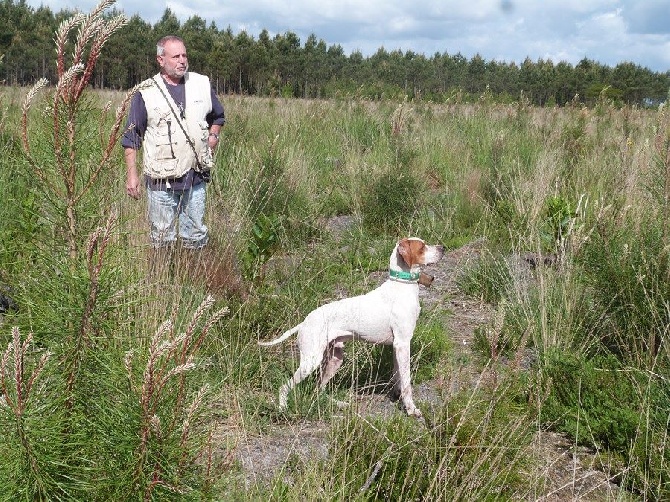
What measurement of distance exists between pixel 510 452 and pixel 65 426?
2037mm

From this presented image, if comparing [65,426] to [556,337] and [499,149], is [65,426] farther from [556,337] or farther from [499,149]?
[499,149]

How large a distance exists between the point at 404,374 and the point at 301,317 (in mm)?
1021

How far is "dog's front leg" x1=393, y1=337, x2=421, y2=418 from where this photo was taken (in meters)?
3.60

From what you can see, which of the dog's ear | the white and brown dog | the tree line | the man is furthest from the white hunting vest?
the tree line

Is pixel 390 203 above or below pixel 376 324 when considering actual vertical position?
above

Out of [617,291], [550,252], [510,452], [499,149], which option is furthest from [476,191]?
[510,452]

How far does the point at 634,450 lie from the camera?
10.2 ft

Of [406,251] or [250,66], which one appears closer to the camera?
[406,251]

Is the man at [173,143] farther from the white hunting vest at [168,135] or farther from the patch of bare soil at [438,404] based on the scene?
the patch of bare soil at [438,404]

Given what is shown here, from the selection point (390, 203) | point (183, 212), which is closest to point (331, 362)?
point (183, 212)

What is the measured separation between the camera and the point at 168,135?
482 cm

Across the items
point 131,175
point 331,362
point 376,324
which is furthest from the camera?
point 131,175

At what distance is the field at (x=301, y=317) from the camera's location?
1.71 meters

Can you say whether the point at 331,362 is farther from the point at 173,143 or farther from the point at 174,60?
the point at 174,60
